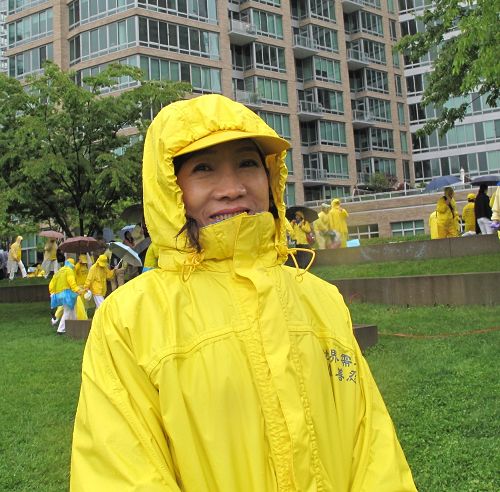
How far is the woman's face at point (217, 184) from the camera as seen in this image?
1977mm

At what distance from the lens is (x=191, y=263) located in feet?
6.22

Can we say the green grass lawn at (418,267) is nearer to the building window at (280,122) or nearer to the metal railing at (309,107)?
the building window at (280,122)

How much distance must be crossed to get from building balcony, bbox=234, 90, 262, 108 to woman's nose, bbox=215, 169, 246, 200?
148 feet

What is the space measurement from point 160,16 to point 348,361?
139 feet

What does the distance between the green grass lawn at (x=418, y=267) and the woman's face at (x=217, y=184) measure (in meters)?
11.4

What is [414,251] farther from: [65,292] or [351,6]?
[351,6]

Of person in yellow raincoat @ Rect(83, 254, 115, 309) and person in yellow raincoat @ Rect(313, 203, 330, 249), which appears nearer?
person in yellow raincoat @ Rect(83, 254, 115, 309)

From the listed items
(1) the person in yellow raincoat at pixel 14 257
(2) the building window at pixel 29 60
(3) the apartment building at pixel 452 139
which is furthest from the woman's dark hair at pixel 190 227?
(3) the apartment building at pixel 452 139

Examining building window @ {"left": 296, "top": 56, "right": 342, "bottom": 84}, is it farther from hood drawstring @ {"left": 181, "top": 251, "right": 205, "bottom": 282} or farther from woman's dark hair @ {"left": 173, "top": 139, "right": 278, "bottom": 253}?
hood drawstring @ {"left": 181, "top": 251, "right": 205, "bottom": 282}

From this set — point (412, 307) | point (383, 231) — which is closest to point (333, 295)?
point (412, 307)

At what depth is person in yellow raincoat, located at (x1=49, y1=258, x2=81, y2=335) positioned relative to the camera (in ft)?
39.1

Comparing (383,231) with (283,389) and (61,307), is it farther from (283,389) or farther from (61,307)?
(283,389)

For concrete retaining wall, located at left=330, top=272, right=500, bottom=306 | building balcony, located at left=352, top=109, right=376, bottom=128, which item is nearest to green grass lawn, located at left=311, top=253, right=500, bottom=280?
concrete retaining wall, located at left=330, top=272, right=500, bottom=306

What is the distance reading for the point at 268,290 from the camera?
1.88m
